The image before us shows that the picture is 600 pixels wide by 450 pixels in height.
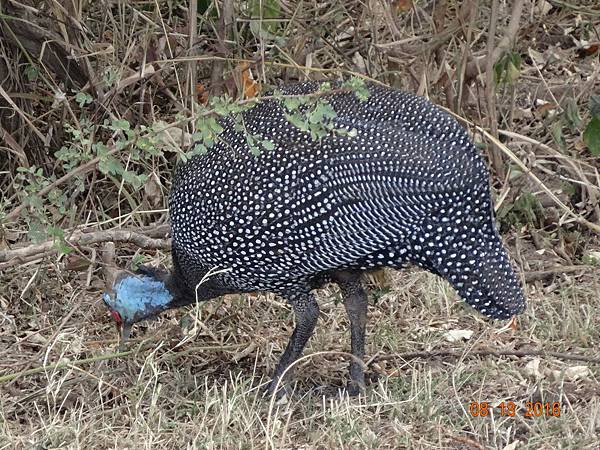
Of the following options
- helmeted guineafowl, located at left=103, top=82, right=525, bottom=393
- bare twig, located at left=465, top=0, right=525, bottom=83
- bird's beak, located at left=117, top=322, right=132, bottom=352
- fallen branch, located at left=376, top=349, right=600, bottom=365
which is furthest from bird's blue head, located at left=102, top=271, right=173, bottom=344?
bare twig, located at left=465, top=0, right=525, bottom=83

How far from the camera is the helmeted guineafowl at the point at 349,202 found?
12.0 feet

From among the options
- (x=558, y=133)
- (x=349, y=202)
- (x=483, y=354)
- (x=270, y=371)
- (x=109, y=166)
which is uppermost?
(x=109, y=166)

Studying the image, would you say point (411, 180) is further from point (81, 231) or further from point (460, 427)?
point (81, 231)

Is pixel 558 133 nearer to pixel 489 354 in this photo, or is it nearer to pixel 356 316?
pixel 489 354

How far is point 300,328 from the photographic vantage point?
4.29m

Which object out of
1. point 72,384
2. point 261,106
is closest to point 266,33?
point 261,106

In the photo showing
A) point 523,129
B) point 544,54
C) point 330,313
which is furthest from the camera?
point 544,54

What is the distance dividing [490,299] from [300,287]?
71 cm

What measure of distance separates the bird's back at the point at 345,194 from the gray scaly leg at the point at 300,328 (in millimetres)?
225

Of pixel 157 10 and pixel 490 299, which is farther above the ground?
pixel 157 10

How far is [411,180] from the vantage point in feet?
11.9
